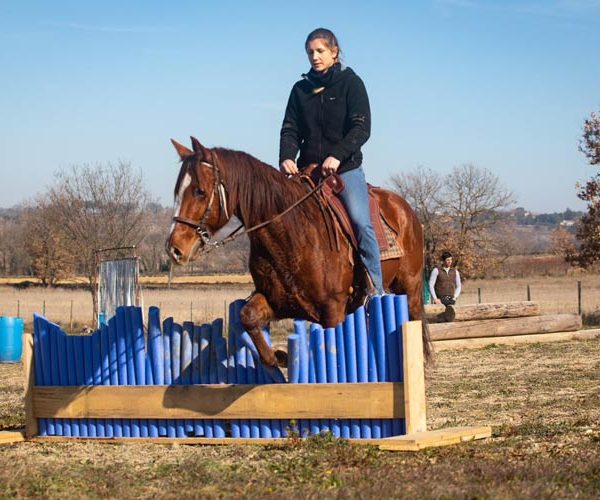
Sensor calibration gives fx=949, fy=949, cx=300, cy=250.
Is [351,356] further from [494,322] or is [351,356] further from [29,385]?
[494,322]

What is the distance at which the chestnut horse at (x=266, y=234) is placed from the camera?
728cm

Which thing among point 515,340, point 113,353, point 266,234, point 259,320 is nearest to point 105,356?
point 113,353

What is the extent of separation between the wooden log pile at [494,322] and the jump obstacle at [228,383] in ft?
35.7

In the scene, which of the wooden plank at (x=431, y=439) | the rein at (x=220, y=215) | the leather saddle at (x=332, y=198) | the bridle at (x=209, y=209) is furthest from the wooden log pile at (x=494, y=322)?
the bridle at (x=209, y=209)

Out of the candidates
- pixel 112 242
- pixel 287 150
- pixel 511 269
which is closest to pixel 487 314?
pixel 287 150

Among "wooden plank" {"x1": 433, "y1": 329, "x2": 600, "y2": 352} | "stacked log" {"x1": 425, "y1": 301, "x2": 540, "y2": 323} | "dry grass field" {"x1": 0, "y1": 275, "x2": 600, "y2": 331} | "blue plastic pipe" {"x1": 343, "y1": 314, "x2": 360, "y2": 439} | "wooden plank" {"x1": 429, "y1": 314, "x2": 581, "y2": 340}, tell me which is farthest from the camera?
"dry grass field" {"x1": 0, "y1": 275, "x2": 600, "y2": 331}

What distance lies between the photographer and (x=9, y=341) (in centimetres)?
2112

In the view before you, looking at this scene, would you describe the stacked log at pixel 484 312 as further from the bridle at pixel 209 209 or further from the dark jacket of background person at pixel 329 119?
the bridle at pixel 209 209

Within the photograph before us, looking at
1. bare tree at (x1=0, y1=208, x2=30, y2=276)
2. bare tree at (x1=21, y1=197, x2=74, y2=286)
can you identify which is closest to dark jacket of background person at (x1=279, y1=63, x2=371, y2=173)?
bare tree at (x1=21, y1=197, x2=74, y2=286)

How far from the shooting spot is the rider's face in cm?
842

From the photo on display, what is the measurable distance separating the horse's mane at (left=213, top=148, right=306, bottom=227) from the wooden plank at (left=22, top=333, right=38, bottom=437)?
278cm

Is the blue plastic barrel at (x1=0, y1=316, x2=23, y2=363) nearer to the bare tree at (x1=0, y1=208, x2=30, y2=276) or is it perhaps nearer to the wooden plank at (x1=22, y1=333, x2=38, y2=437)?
the wooden plank at (x1=22, y1=333, x2=38, y2=437)

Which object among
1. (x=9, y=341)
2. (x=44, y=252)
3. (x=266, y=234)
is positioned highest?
(x=44, y=252)

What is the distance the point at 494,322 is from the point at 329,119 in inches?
463
